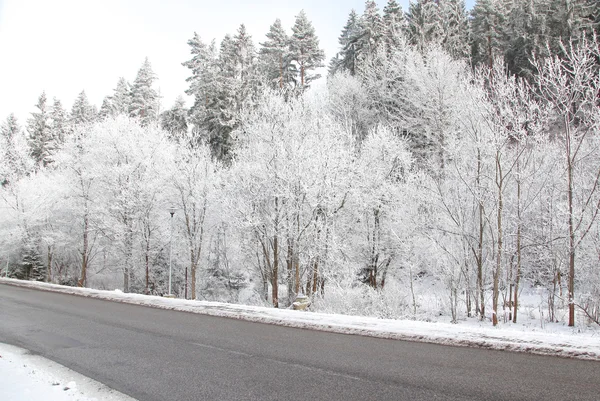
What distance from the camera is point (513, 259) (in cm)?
1777

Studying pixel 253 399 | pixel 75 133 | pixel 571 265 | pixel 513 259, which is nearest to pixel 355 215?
pixel 513 259

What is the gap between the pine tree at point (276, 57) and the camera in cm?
4203

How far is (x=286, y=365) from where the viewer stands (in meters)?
5.66

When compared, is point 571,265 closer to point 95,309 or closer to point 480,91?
point 480,91

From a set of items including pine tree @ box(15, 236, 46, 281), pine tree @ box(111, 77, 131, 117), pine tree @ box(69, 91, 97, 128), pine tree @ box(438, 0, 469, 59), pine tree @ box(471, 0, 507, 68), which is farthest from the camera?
pine tree @ box(69, 91, 97, 128)

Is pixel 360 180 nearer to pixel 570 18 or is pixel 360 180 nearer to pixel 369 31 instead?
pixel 369 31

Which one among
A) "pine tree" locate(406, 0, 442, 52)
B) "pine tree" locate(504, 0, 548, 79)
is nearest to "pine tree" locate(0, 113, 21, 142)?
"pine tree" locate(406, 0, 442, 52)

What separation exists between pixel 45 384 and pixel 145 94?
52.9 m

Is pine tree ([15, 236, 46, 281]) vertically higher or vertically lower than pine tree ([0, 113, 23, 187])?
lower

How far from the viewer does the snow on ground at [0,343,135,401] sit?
15.4 feet

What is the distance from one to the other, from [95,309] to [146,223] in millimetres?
15959

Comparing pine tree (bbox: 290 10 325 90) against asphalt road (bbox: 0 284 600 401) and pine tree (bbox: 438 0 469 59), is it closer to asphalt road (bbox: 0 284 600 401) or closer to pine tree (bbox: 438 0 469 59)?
pine tree (bbox: 438 0 469 59)

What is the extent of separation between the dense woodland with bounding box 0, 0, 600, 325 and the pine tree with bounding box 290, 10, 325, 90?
0.23 metres

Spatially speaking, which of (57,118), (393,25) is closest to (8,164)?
(57,118)
